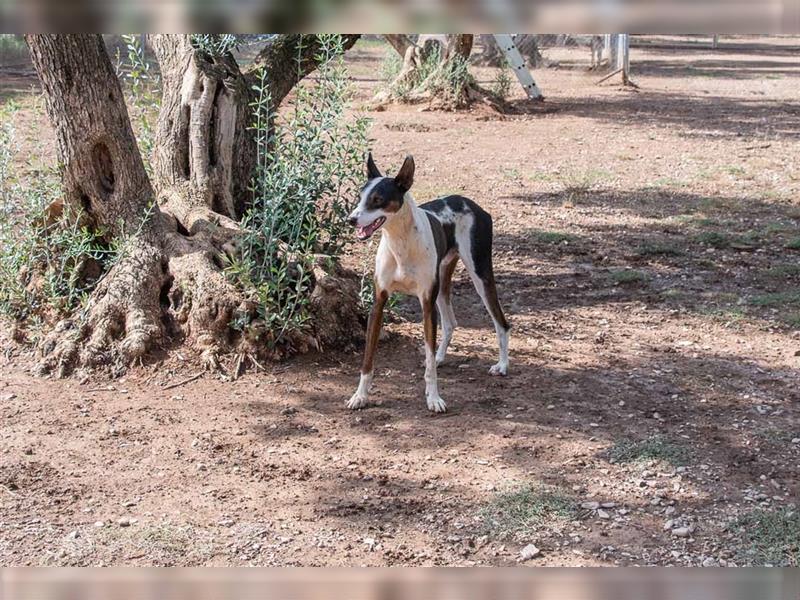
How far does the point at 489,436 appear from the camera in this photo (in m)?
4.87

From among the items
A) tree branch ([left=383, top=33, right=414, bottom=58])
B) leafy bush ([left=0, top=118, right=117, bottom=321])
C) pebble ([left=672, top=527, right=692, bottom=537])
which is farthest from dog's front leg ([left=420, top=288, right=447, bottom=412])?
tree branch ([left=383, top=33, right=414, bottom=58])

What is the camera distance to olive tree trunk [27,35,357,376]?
555cm

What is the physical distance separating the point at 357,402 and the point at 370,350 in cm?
29

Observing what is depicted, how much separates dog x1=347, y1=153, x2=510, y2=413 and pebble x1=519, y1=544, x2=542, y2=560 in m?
1.45

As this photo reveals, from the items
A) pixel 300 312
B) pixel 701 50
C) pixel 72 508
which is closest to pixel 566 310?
pixel 300 312

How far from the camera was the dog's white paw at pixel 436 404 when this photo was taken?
5172 mm

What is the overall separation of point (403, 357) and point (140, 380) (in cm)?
158

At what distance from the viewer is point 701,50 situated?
92.4 ft

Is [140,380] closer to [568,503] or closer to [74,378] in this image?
[74,378]

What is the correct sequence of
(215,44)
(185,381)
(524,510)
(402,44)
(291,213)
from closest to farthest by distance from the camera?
(524,510)
(185,381)
(291,213)
(215,44)
(402,44)

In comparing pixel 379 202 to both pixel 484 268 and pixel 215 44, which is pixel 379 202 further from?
pixel 215 44

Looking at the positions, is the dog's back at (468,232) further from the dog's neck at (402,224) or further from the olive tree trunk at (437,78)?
the olive tree trunk at (437,78)

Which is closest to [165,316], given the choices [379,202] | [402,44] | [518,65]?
[379,202]

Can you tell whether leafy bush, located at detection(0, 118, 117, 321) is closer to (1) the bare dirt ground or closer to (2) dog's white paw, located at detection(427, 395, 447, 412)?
(1) the bare dirt ground
